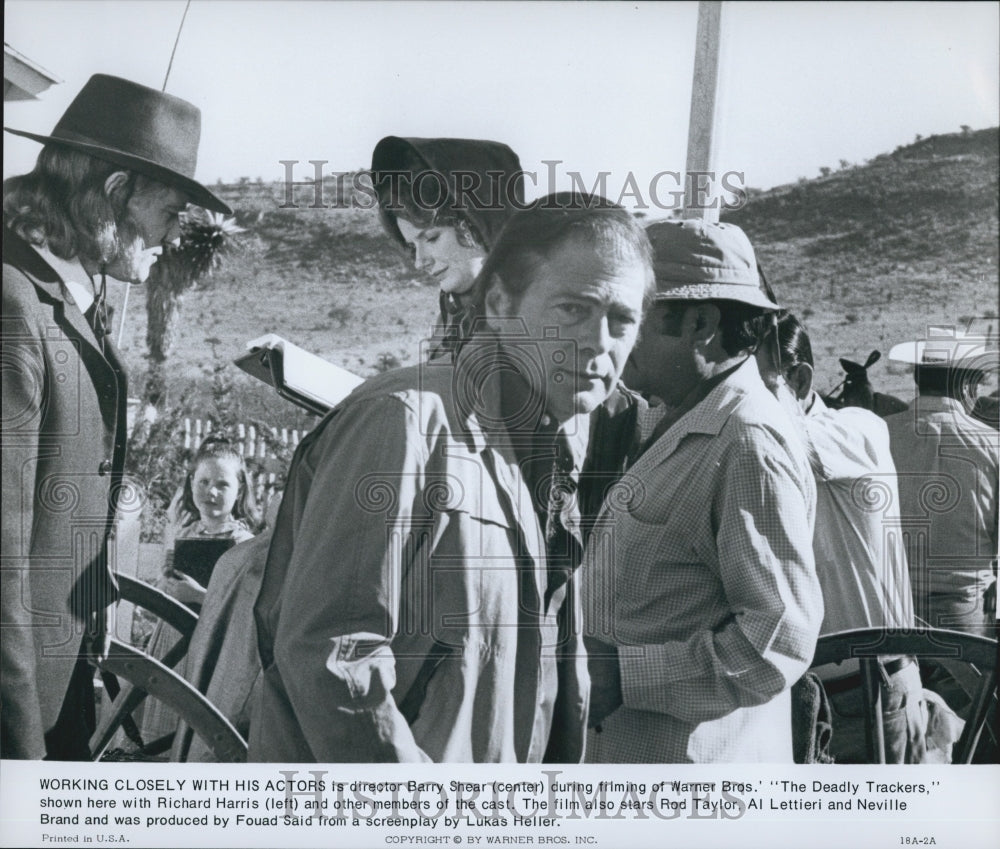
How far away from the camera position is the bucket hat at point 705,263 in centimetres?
428

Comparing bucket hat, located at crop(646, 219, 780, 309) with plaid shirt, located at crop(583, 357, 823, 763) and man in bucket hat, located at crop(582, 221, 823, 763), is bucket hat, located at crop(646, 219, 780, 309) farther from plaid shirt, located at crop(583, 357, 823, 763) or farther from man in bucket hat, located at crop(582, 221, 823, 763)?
plaid shirt, located at crop(583, 357, 823, 763)

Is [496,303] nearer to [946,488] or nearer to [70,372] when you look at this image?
[70,372]

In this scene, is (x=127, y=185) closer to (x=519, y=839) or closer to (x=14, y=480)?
(x=14, y=480)

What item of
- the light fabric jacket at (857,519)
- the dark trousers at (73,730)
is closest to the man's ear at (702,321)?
the light fabric jacket at (857,519)

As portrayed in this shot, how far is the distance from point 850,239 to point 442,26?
5.05 feet

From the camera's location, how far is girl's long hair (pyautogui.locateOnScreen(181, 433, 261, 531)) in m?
4.27

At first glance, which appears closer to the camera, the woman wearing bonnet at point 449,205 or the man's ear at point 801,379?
the woman wearing bonnet at point 449,205

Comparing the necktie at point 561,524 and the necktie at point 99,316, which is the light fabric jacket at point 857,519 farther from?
the necktie at point 99,316

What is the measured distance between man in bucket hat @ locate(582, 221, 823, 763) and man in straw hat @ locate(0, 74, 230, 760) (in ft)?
5.17

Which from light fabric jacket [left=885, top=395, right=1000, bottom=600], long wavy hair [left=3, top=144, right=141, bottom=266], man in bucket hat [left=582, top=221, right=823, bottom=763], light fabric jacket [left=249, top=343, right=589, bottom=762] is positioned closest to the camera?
light fabric jacket [left=249, top=343, right=589, bottom=762]

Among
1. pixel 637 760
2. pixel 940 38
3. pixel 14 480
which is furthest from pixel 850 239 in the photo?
pixel 14 480

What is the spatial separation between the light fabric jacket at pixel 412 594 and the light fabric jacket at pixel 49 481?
60cm

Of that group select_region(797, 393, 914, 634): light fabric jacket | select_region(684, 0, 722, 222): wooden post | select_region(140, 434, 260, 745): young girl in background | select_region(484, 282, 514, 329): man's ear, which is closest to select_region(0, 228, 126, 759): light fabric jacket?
select_region(140, 434, 260, 745): young girl in background

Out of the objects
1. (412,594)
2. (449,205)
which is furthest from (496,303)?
(412,594)
